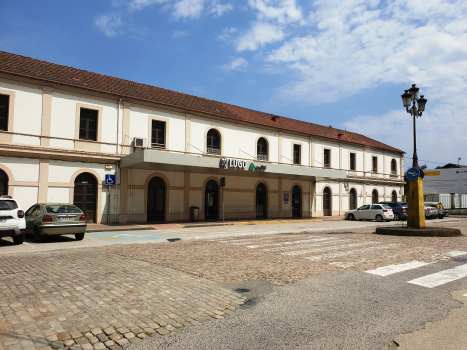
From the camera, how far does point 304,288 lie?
6.19 m

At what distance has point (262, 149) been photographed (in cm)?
2942

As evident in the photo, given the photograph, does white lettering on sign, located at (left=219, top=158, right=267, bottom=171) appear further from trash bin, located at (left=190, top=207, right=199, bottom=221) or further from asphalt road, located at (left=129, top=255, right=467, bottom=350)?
asphalt road, located at (left=129, top=255, right=467, bottom=350)

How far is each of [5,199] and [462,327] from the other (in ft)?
42.4

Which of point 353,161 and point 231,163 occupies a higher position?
point 353,161

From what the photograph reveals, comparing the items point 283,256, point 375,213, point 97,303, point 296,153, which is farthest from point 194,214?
point 97,303

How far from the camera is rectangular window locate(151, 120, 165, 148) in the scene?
75.0 ft

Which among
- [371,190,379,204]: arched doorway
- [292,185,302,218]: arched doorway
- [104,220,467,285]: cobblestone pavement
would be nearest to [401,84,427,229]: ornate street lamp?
[104,220,467,285]: cobblestone pavement

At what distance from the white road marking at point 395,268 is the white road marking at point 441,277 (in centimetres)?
63

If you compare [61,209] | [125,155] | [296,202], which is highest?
[125,155]

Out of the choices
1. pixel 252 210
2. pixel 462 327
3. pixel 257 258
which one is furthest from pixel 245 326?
pixel 252 210

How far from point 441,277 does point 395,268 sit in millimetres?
998

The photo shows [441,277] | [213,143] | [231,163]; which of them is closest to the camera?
[441,277]

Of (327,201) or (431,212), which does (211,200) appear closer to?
(327,201)

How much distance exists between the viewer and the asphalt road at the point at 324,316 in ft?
13.0
